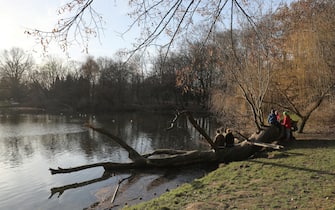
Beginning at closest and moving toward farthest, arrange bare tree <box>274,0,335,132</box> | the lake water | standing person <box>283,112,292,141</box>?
1. the lake water
2. standing person <box>283,112,292,141</box>
3. bare tree <box>274,0,335,132</box>

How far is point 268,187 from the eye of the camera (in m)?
8.00

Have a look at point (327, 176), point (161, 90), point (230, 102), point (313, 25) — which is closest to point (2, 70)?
point (161, 90)

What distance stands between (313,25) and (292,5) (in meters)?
2.49

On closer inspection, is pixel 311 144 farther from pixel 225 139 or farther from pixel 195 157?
pixel 195 157

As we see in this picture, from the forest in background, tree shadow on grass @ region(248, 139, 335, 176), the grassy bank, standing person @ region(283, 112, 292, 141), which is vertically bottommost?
the grassy bank

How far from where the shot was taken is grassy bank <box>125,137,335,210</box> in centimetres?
664

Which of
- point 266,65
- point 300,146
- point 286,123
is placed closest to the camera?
point 300,146

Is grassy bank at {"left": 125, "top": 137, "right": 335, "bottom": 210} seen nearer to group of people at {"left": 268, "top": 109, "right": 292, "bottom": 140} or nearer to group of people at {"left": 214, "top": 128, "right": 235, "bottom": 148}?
group of people at {"left": 214, "top": 128, "right": 235, "bottom": 148}

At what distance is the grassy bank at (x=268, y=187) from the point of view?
6.64 metres

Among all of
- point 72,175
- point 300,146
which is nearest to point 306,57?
point 300,146

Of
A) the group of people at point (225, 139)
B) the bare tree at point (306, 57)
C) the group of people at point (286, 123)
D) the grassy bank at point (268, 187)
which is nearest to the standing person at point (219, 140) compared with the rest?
the group of people at point (225, 139)

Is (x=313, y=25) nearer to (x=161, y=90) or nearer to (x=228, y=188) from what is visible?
(x=228, y=188)

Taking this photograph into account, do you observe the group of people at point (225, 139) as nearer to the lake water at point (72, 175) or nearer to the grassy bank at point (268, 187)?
the lake water at point (72, 175)

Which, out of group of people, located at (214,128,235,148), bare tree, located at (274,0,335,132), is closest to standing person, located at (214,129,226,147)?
group of people, located at (214,128,235,148)
